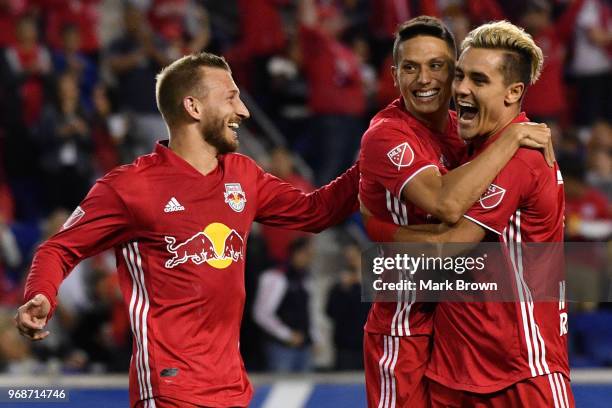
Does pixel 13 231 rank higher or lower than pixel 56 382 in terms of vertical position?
higher

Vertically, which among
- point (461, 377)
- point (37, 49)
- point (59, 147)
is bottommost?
point (461, 377)

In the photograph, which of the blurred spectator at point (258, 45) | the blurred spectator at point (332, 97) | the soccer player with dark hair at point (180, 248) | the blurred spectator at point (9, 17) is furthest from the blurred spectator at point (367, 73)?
the soccer player with dark hair at point (180, 248)

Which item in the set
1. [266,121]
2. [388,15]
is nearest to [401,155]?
[266,121]

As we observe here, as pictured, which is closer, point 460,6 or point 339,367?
point 339,367

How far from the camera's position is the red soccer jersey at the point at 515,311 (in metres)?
4.42

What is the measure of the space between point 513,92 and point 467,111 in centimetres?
18

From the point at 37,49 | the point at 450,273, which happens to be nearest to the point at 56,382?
the point at 450,273

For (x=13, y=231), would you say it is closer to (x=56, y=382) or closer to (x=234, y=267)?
(x=56, y=382)

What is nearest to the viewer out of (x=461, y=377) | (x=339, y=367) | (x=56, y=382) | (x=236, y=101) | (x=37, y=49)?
(x=461, y=377)

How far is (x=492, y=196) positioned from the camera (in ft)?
14.4

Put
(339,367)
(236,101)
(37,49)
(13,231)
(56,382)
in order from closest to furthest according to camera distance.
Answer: (236,101) → (56,382) → (339,367) → (13,231) → (37,49)

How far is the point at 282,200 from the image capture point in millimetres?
5113

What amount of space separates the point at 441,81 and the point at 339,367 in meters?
3.90

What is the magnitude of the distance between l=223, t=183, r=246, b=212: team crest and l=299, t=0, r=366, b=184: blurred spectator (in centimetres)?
514
